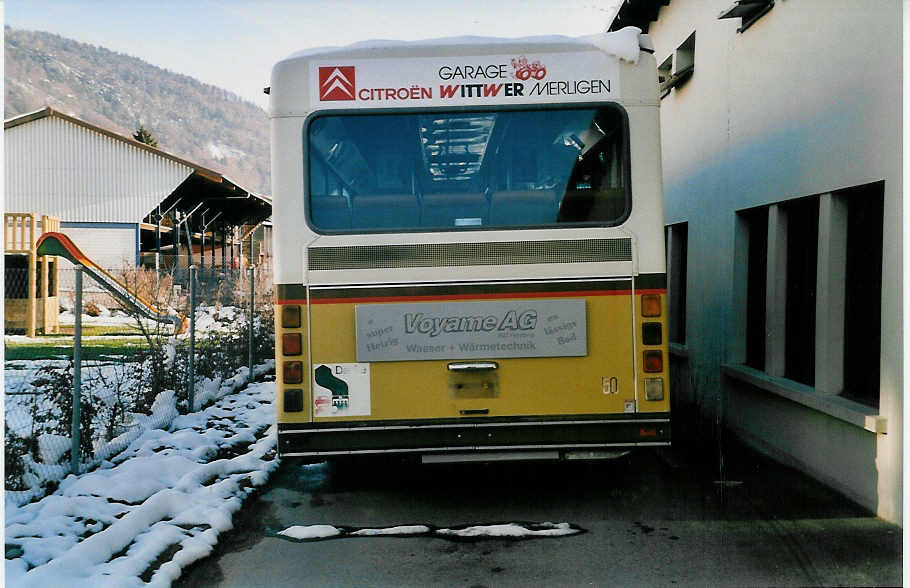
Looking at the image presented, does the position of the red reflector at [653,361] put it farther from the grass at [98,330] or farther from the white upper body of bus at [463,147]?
the grass at [98,330]

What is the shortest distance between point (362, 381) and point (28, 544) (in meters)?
2.19

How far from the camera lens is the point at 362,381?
5.90 meters

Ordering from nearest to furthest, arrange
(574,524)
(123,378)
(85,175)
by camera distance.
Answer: (574,524) → (123,378) → (85,175)

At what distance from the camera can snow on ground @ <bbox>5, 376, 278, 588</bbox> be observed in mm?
4742

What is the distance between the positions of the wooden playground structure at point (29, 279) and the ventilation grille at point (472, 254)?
1711 cm

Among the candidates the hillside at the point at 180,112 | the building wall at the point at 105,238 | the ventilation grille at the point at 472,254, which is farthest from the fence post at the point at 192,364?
the hillside at the point at 180,112

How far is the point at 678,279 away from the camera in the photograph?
39.3 feet

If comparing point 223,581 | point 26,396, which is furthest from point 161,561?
point 26,396

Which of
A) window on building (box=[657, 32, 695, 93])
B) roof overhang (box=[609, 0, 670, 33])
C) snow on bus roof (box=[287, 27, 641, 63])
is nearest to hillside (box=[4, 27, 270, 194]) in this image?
roof overhang (box=[609, 0, 670, 33])

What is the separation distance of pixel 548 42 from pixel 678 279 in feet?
21.9

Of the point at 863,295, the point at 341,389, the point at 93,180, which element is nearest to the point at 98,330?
the point at 93,180

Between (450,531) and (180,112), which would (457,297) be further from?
(180,112)

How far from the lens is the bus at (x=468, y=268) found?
590 cm

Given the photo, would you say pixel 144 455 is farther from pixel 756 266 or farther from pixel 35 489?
pixel 756 266
